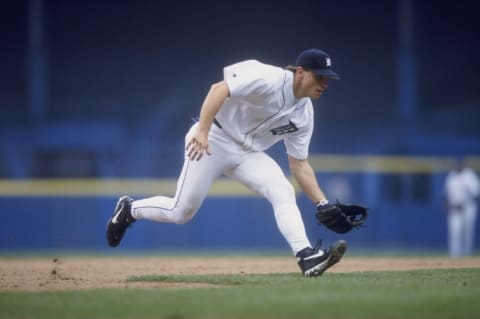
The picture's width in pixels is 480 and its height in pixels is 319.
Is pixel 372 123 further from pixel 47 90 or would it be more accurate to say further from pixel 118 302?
pixel 118 302

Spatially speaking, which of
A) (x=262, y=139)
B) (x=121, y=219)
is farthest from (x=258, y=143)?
(x=121, y=219)

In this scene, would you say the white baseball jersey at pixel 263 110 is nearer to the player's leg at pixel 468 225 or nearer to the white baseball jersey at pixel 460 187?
the white baseball jersey at pixel 460 187

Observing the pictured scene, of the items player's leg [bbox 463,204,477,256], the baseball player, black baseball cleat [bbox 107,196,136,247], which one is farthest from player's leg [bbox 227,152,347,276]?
player's leg [bbox 463,204,477,256]

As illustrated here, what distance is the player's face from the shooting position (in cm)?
634

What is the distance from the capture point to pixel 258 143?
6695mm

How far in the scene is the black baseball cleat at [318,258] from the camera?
20.6 feet

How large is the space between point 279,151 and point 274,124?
9751 millimetres

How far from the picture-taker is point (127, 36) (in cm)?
2170

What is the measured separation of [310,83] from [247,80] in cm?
43

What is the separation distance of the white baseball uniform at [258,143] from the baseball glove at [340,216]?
0.25 metres

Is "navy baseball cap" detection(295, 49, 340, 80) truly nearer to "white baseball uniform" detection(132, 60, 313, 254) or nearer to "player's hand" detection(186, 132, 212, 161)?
"white baseball uniform" detection(132, 60, 313, 254)

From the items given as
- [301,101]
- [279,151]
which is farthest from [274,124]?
[279,151]

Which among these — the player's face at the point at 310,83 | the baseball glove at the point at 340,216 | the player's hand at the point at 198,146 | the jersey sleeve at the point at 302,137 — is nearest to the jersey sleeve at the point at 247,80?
the player's face at the point at 310,83

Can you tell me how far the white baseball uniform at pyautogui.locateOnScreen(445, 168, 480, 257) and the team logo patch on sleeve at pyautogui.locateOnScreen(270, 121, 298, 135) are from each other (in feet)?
32.0
